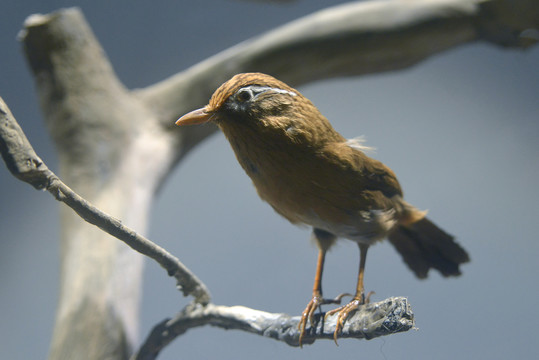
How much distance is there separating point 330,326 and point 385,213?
307mm

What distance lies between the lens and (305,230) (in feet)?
4.28

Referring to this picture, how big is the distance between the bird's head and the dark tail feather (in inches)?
21.3

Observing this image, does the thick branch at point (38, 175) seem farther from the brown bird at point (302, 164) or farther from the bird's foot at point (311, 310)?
the bird's foot at point (311, 310)

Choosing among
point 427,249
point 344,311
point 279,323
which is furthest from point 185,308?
point 427,249

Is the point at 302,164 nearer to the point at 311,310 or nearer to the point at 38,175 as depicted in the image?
the point at 311,310

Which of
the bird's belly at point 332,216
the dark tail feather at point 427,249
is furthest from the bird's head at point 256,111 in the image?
the dark tail feather at point 427,249

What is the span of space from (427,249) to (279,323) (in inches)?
20.8

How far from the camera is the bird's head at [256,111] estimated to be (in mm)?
974

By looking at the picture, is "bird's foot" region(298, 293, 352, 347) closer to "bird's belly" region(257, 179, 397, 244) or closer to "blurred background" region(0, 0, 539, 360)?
"blurred background" region(0, 0, 539, 360)

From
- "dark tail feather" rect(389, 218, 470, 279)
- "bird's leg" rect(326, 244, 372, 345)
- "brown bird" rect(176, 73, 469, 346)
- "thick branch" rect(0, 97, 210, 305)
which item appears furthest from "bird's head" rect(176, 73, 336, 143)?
"dark tail feather" rect(389, 218, 470, 279)

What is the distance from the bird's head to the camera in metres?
0.97

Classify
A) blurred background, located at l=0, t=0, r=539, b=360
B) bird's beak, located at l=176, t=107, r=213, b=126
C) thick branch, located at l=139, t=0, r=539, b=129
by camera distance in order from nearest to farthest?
bird's beak, located at l=176, t=107, r=213, b=126
blurred background, located at l=0, t=0, r=539, b=360
thick branch, located at l=139, t=0, r=539, b=129

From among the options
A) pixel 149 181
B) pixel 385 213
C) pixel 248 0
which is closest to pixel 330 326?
pixel 385 213

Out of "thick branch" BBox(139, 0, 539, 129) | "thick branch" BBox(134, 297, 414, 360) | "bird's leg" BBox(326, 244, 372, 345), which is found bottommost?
"thick branch" BBox(134, 297, 414, 360)
